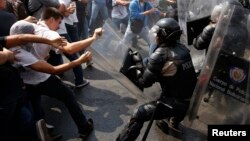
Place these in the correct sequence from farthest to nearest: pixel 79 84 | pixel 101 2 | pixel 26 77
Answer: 1. pixel 101 2
2. pixel 79 84
3. pixel 26 77

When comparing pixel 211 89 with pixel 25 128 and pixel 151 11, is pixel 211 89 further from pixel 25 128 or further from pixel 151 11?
pixel 151 11

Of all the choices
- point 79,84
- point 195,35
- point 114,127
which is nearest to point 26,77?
point 114,127

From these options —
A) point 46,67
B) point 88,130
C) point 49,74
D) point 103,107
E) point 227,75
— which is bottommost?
point 103,107

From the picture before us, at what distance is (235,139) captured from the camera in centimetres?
361

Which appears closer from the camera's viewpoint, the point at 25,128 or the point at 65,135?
the point at 25,128

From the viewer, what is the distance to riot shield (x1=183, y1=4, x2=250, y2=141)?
3801 millimetres

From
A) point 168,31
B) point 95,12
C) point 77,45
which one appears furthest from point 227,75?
point 95,12

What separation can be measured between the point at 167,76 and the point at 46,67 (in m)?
1.35

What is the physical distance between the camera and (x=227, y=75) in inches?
158

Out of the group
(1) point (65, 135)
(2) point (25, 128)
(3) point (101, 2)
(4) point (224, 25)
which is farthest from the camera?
(3) point (101, 2)

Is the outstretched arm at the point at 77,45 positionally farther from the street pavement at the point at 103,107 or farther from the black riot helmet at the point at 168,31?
the black riot helmet at the point at 168,31

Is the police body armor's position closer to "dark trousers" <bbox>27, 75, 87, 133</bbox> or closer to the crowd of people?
the crowd of people

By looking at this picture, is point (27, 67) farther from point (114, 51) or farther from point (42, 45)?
A: point (114, 51)

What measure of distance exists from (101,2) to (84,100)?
332cm
